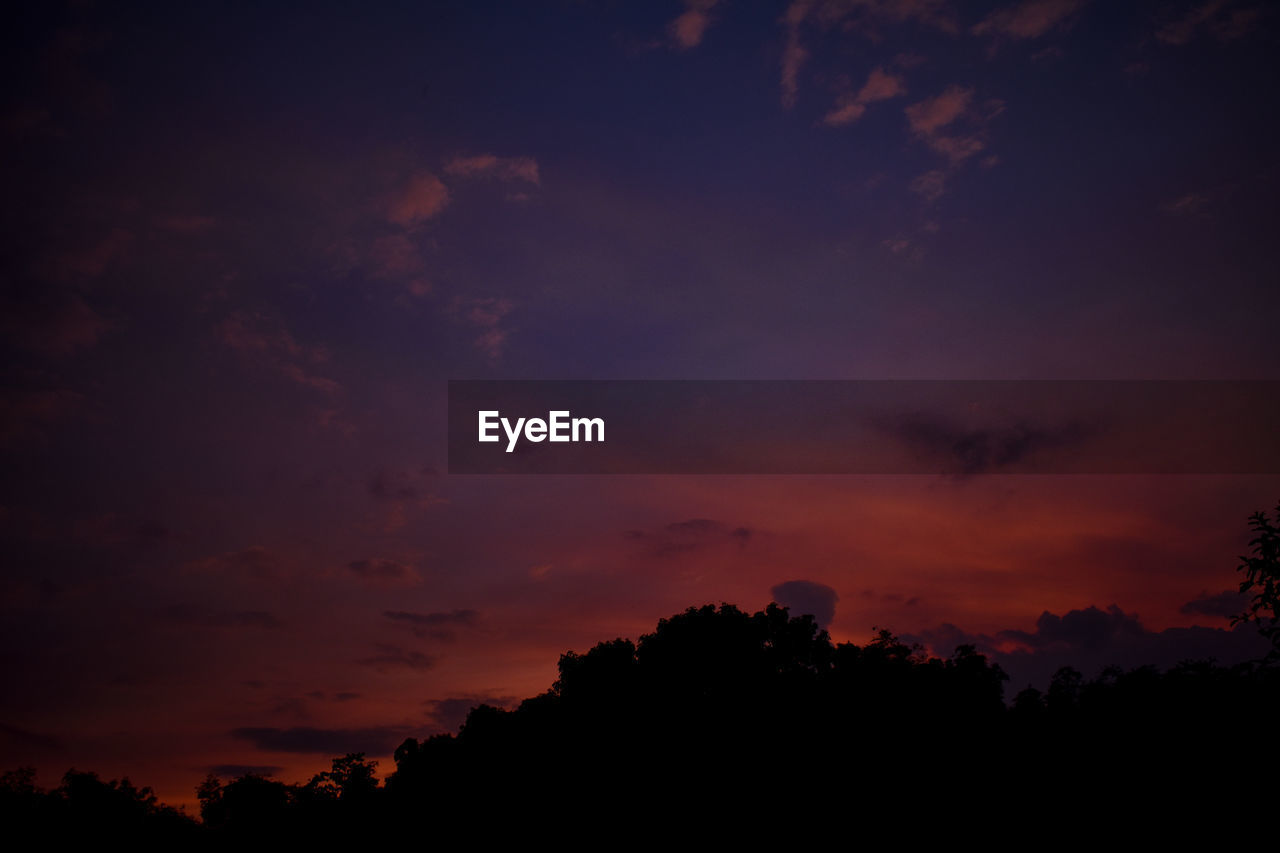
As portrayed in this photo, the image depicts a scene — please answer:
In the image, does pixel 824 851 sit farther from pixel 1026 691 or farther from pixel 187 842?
pixel 187 842

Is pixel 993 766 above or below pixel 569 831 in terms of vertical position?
above

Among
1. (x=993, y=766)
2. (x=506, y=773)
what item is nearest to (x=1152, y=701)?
(x=993, y=766)

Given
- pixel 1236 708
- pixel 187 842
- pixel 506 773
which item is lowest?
pixel 187 842

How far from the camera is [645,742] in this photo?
4206cm

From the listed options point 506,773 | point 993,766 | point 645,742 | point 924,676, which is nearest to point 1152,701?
point 993,766

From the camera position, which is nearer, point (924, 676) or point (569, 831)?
point (569, 831)

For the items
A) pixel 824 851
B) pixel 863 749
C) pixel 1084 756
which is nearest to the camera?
pixel 1084 756

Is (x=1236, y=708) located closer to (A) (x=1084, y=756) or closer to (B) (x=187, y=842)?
(A) (x=1084, y=756)

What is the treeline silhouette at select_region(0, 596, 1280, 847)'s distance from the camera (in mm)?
22281

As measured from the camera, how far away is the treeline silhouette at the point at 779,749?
22.3 meters

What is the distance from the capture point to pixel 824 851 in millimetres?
30016

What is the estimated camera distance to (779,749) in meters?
36.2

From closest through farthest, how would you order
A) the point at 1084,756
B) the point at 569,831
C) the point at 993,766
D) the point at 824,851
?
the point at 1084,756 → the point at 993,766 → the point at 824,851 → the point at 569,831

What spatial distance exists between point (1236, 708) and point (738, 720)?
23.4 metres
